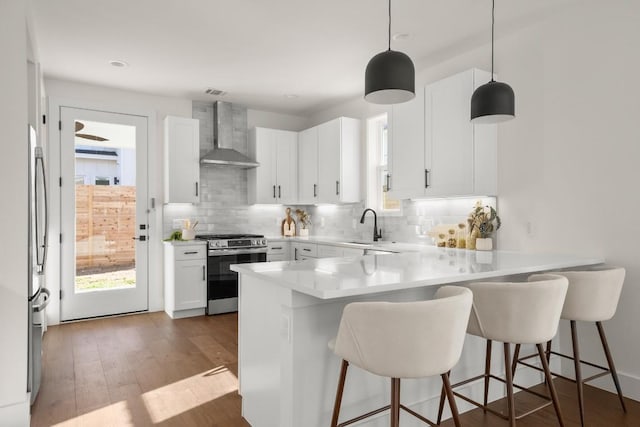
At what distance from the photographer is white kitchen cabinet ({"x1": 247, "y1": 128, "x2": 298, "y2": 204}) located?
562cm

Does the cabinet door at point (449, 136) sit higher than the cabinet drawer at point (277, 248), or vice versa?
the cabinet door at point (449, 136)

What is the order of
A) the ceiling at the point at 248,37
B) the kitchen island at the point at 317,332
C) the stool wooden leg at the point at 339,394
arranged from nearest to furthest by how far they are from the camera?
the stool wooden leg at the point at 339,394 → the kitchen island at the point at 317,332 → the ceiling at the point at 248,37

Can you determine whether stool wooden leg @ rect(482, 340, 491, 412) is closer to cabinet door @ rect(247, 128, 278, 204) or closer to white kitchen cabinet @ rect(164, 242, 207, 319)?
white kitchen cabinet @ rect(164, 242, 207, 319)

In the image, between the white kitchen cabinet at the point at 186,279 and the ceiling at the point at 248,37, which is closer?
the ceiling at the point at 248,37

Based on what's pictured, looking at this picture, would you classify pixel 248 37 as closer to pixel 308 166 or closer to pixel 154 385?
pixel 308 166

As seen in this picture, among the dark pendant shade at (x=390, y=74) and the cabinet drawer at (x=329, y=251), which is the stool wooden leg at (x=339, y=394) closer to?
the dark pendant shade at (x=390, y=74)

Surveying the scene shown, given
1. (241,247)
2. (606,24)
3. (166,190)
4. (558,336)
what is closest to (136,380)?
(241,247)

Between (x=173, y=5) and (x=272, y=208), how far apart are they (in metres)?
3.44

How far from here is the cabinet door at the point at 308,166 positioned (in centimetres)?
549

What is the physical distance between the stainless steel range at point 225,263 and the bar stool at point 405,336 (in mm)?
3608

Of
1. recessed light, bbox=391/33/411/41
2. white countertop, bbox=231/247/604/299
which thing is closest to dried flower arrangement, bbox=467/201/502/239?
white countertop, bbox=231/247/604/299

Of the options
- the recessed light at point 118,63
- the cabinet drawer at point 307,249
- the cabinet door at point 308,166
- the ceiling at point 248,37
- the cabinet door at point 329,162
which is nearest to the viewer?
the ceiling at point 248,37

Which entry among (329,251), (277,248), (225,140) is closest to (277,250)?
(277,248)

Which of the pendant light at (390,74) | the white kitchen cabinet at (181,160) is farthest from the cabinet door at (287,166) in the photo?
the pendant light at (390,74)
